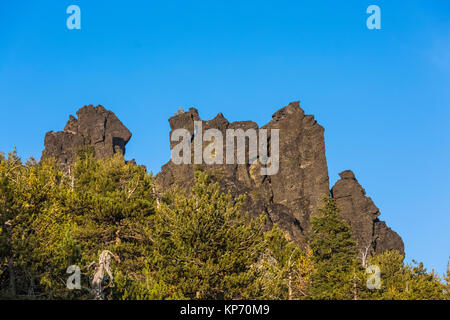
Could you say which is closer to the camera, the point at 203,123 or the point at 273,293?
the point at 273,293

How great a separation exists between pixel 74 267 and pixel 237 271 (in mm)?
8987

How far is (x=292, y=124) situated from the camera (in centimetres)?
11825

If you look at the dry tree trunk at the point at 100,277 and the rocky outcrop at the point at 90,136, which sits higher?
the rocky outcrop at the point at 90,136

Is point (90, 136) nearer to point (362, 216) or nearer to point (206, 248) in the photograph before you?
point (362, 216)

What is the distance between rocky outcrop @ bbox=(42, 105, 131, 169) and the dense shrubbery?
262ft

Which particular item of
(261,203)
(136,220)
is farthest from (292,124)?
(136,220)

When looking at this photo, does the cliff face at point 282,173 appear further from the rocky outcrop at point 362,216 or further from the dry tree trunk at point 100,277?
the dry tree trunk at point 100,277

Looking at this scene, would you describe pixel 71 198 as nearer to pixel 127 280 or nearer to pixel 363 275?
pixel 127 280

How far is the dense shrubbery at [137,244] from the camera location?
22.9 metres

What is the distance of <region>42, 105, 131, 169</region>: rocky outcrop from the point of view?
4540 inches

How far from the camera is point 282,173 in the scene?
4464 inches

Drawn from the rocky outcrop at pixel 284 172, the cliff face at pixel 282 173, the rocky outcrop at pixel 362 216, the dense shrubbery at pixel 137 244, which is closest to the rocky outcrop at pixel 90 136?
the cliff face at pixel 282 173

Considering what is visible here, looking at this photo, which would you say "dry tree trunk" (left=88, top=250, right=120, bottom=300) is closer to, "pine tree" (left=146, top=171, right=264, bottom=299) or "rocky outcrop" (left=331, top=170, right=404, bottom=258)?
"pine tree" (left=146, top=171, right=264, bottom=299)
